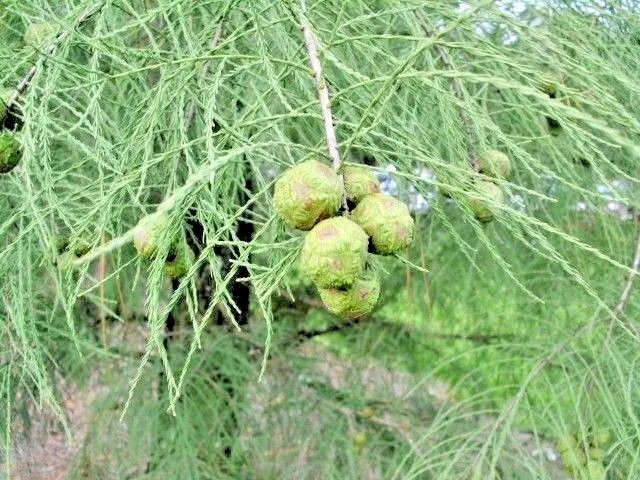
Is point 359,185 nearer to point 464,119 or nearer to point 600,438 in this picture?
point 464,119

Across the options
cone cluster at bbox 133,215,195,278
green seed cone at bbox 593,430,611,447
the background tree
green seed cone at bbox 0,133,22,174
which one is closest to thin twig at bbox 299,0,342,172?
the background tree

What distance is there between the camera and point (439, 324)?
2594 millimetres

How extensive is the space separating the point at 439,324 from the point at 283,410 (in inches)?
27.8

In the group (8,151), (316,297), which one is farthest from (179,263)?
(316,297)

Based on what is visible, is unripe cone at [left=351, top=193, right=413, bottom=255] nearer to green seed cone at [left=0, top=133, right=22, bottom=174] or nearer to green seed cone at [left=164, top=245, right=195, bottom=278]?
green seed cone at [left=164, top=245, right=195, bottom=278]

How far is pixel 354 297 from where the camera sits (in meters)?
0.57

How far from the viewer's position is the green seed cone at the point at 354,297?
57cm

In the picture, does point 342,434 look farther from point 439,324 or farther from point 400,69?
point 400,69

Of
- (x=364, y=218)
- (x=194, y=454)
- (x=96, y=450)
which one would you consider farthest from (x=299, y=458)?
(x=364, y=218)

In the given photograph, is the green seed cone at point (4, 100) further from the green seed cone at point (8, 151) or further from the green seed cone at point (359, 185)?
the green seed cone at point (359, 185)

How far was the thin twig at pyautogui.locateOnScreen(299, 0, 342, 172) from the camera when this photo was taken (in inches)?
23.7

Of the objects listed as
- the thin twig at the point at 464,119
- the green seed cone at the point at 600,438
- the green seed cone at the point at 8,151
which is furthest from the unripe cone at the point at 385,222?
the green seed cone at the point at 600,438

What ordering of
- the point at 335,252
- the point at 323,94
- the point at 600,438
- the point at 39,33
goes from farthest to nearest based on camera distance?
1. the point at 600,438
2. the point at 39,33
3. the point at 323,94
4. the point at 335,252

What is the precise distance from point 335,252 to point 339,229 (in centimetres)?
2
